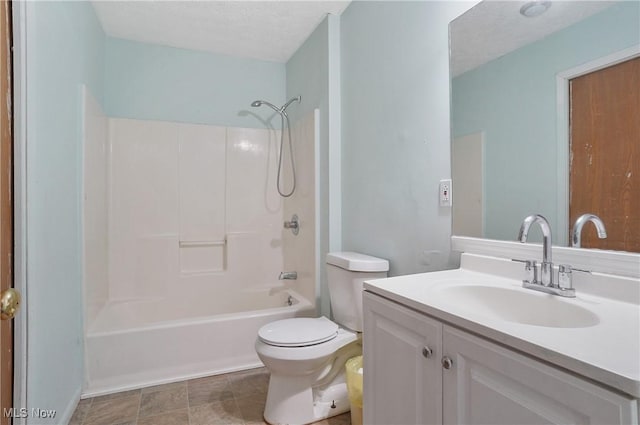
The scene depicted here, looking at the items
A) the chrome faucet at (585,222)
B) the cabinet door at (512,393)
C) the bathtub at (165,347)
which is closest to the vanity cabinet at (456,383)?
the cabinet door at (512,393)

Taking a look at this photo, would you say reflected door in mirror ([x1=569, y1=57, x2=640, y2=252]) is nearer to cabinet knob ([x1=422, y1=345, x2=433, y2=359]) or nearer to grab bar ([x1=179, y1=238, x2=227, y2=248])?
cabinet knob ([x1=422, y1=345, x2=433, y2=359])

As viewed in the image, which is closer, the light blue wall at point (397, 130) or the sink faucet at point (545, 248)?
the sink faucet at point (545, 248)

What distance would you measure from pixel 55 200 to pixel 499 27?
1.94 metres

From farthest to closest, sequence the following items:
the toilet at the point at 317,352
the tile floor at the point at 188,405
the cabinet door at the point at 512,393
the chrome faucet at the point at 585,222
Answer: the tile floor at the point at 188,405 < the toilet at the point at 317,352 < the chrome faucet at the point at 585,222 < the cabinet door at the point at 512,393

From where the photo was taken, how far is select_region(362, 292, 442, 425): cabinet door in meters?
0.85

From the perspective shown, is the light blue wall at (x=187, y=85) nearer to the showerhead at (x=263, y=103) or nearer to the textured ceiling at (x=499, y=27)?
the showerhead at (x=263, y=103)

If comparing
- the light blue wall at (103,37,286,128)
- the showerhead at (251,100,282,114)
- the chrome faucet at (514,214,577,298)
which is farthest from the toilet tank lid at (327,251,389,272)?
the light blue wall at (103,37,286,128)

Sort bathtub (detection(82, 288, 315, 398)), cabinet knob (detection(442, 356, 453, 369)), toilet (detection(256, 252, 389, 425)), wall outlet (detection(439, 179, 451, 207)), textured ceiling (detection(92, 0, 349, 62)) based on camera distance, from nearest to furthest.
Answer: cabinet knob (detection(442, 356, 453, 369))
wall outlet (detection(439, 179, 451, 207))
toilet (detection(256, 252, 389, 425))
bathtub (detection(82, 288, 315, 398))
textured ceiling (detection(92, 0, 349, 62))

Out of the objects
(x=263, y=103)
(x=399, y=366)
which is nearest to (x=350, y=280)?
(x=399, y=366)

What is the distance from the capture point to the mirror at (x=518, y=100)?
99cm

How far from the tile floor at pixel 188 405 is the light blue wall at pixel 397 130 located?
0.99 meters

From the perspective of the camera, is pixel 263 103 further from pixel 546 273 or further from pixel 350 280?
pixel 546 273

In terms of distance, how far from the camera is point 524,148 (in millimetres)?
1158

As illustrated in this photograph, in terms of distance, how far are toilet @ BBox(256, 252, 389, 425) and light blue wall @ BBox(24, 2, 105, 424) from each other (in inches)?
34.1
